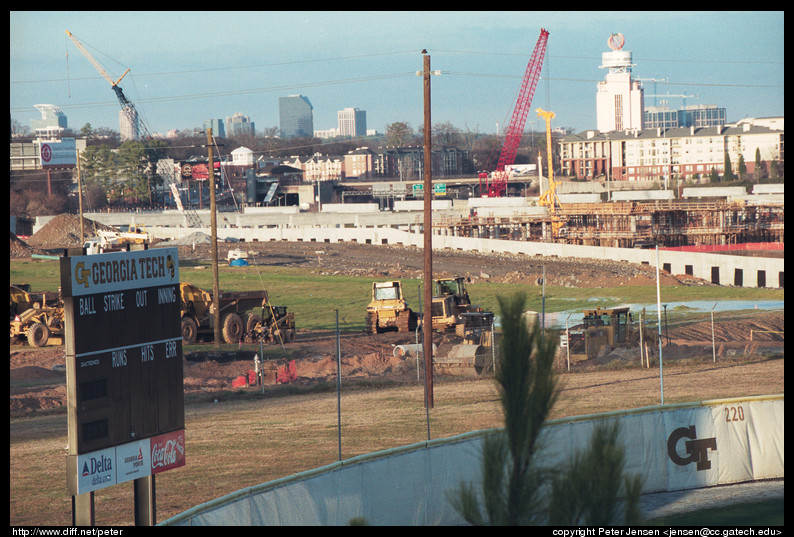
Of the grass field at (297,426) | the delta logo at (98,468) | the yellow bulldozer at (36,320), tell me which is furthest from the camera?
the yellow bulldozer at (36,320)

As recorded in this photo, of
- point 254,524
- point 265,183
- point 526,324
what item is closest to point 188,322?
point 254,524

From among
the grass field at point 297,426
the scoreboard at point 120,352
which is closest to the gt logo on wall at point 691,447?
the grass field at point 297,426

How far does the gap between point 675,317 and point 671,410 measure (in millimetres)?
26538

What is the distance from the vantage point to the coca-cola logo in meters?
12.3

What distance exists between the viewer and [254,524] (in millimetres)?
12336

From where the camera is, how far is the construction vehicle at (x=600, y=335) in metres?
33.8

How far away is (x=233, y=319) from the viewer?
37.7 metres

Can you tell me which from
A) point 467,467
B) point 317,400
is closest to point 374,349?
point 317,400

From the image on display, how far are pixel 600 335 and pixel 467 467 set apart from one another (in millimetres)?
19868

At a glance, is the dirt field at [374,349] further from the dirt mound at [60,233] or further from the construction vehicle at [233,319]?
the dirt mound at [60,233]

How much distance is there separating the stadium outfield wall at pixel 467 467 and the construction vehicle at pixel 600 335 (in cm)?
1513

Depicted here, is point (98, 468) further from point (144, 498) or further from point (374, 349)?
point (374, 349)
